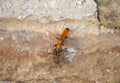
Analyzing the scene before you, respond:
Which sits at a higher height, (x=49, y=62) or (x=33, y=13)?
(x=33, y=13)

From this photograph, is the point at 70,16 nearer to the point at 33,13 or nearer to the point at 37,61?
the point at 33,13

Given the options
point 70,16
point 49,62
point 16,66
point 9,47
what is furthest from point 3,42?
point 70,16

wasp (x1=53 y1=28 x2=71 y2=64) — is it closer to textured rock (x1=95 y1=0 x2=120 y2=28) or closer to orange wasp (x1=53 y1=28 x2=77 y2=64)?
orange wasp (x1=53 y1=28 x2=77 y2=64)

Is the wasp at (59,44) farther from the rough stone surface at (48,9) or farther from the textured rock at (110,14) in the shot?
the textured rock at (110,14)

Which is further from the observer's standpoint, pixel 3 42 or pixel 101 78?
pixel 101 78

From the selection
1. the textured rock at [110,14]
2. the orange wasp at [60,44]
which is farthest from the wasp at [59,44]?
the textured rock at [110,14]

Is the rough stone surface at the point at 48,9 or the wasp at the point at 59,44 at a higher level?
the rough stone surface at the point at 48,9
